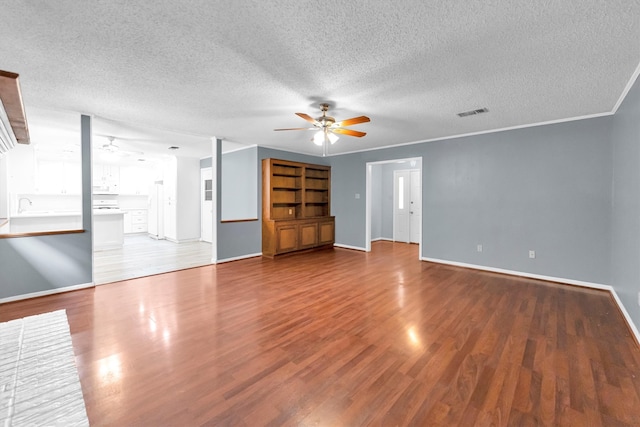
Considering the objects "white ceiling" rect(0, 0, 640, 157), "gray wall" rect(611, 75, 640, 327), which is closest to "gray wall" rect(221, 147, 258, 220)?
"white ceiling" rect(0, 0, 640, 157)

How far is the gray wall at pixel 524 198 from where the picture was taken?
154 inches

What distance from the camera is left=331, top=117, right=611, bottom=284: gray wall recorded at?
12.8ft

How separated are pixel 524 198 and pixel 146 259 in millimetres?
7021

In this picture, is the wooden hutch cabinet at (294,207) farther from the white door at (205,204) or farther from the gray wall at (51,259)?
the gray wall at (51,259)

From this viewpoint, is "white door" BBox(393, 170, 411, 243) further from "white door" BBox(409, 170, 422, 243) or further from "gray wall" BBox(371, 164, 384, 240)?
"gray wall" BBox(371, 164, 384, 240)

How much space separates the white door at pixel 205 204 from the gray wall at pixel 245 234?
7.86ft

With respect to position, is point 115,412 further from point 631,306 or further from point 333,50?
point 631,306

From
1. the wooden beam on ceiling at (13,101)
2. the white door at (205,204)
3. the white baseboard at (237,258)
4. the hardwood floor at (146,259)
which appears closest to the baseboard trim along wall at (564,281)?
the white baseboard at (237,258)

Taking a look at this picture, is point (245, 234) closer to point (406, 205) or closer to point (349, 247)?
point (349, 247)

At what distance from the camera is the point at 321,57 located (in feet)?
7.56

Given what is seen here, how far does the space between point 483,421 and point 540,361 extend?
39.3 inches

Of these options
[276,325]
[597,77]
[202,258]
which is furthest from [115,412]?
[597,77]

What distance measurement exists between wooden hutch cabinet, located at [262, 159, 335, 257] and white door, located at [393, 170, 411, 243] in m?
2.11

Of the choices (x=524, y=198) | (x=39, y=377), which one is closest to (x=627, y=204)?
(x=524, y=198)
